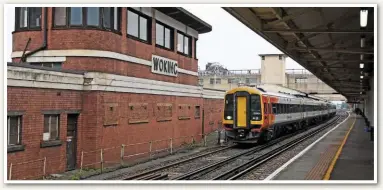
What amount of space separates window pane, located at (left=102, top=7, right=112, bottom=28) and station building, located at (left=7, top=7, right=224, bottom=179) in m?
0.04

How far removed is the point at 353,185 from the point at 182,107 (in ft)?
46.4

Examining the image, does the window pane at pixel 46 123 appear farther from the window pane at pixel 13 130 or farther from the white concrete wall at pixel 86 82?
the window pane at pixel 13 130

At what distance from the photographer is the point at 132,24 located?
1808 centimetres

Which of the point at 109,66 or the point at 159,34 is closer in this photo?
the point at 109,66

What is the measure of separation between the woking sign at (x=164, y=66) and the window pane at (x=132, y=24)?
178 centimetres

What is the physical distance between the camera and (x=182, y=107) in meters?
23.4

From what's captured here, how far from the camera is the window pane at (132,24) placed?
17797 millimetres

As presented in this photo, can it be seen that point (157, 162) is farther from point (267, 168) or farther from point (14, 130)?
point (14, 130)

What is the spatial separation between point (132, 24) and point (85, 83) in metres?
3.63

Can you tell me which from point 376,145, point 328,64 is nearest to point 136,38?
point 328,64

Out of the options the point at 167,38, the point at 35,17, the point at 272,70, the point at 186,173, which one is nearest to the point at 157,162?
the point at 186,173

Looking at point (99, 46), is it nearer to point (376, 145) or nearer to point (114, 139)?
point (114, 139)

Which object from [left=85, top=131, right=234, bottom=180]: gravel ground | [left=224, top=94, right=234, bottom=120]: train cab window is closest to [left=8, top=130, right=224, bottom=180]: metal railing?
[left=85, top=131, right=234, bottom=180]: gravel ground

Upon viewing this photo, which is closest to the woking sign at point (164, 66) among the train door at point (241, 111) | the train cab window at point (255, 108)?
the train door at point (241, 111)
